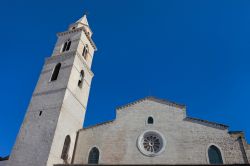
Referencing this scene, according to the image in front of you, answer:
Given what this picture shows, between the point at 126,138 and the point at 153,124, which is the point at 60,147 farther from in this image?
the point at 153,124

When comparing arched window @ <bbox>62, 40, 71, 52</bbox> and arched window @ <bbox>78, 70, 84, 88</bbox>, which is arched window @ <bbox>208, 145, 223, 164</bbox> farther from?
arched window @ <bbox>62, 40, 71, 52</bbox>

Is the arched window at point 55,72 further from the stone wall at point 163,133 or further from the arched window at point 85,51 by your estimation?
the stone wall at point 163,133

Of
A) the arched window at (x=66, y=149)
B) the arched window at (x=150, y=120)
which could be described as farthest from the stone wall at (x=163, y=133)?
the arched window at (x=66, y=149)

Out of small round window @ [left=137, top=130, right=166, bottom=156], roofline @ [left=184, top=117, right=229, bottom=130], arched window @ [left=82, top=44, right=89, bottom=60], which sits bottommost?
small round window @ [left=137, top=130, right=166, bottom=156]

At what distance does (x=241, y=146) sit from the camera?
51.4 feet

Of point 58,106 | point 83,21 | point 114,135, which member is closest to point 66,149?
point 58,106

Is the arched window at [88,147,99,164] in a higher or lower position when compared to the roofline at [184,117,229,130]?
lower

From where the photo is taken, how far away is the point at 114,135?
60.0ft

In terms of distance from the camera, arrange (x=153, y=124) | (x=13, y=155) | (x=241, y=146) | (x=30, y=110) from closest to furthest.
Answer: (x=241, y=146), (x=13, y=155), (x=153, y=124), (x=30, y=110)

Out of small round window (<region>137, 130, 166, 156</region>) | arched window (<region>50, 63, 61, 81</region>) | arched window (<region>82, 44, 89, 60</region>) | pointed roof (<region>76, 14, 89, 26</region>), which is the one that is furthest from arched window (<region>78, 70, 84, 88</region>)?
small round window (<region>137, 130, 166, 156</region>)

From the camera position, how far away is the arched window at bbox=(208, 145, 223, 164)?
15695mm

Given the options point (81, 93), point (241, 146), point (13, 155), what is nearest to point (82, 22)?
point (81, 93)

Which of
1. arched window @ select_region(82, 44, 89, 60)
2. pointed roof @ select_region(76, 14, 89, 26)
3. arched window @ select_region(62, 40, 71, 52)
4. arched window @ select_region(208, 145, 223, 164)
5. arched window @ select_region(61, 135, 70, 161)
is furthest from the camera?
pointed roof @ select_region(76, 14, 89, 26)

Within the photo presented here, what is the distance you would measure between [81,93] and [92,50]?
22.3 ft
